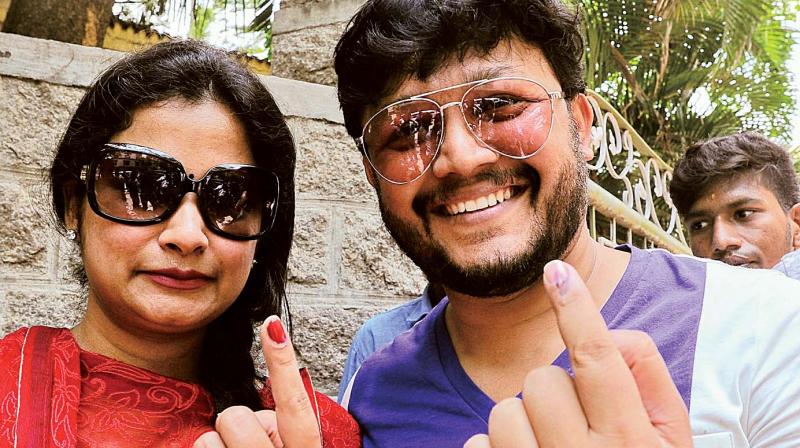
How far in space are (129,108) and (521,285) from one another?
941 mm

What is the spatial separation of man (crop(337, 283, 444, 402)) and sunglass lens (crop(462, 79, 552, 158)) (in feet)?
3.67

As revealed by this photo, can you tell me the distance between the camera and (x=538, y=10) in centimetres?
175

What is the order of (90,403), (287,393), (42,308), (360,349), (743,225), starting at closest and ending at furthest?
(287,393) < (90,403) < (42,308) < (360,349) < (743,225)

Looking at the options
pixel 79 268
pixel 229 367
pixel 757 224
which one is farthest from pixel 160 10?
pixel 757 224

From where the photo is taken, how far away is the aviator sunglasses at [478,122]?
1.63 m

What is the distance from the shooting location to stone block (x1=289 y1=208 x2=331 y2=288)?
2.85 meters

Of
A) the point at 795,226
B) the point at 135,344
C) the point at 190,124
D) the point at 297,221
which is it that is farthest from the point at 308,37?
the point at 795,226

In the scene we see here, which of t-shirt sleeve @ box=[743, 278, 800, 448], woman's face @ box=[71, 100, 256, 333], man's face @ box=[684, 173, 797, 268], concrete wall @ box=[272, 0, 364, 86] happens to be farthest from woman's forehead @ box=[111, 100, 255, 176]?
man's face @ box=[684, 173, 797, 268]

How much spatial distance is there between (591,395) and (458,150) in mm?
863

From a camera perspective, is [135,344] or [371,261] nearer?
[135,344]

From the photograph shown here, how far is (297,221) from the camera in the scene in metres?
2.87

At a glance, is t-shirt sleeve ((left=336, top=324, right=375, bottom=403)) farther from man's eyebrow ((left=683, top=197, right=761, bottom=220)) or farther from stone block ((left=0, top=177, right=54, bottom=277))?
man's eyebrow ((left=683, top=197, right=761, bottom=220))

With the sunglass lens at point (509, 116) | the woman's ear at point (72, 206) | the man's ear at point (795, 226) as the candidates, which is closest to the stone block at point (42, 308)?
the woman's ear at point (72, 206)

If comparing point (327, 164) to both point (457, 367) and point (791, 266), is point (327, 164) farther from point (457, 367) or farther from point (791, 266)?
point (791, 266)
